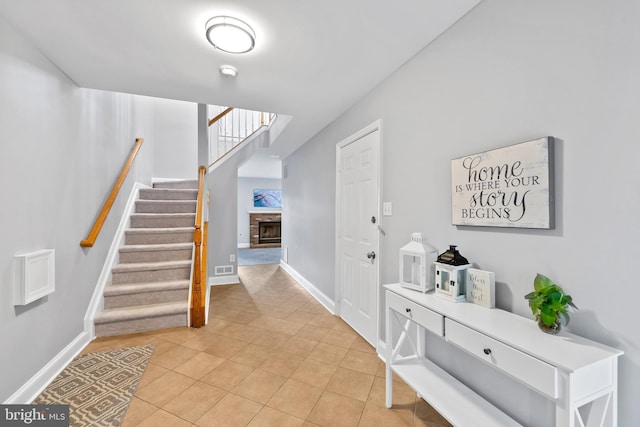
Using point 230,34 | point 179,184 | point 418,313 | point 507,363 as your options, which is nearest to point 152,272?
point 179,184

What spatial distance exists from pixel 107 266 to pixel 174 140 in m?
3.46

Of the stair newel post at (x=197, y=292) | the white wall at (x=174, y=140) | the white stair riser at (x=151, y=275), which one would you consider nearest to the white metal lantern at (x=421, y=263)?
the stair newel post at (x=197, y=292)

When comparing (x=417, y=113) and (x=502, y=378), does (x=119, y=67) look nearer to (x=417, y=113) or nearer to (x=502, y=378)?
(x=417, y=113)

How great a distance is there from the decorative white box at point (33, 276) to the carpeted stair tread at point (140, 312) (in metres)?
0.85

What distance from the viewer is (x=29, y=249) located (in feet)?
5.86

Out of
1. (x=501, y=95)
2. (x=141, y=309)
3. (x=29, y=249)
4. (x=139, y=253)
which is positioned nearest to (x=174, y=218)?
(x=139, y=253)

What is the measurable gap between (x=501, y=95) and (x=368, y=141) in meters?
1.30

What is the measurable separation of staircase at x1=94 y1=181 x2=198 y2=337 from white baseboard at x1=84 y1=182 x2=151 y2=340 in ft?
0.17

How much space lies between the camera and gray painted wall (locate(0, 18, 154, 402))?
63.1 inches

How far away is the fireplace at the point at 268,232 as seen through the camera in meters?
9.12

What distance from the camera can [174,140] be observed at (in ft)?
18.6

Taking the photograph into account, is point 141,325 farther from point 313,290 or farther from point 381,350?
point 381,350

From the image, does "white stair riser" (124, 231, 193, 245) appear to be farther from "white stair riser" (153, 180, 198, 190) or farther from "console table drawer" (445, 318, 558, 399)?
"console table drawer" (445, 318, 558, 399)

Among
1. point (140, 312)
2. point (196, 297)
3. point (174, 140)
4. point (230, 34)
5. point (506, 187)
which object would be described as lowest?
point (140, 312)
